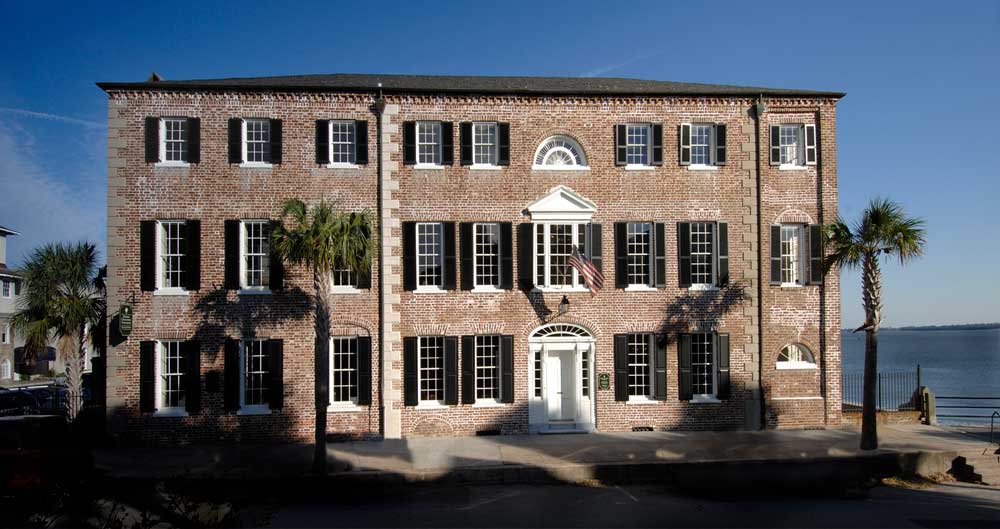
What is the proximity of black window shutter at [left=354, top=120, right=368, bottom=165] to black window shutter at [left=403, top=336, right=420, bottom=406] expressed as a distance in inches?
206

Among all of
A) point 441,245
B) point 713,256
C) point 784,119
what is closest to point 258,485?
point 441,245

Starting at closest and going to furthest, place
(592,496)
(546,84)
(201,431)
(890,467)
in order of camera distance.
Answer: (592,496)
(890,467)
(201,431)
(546,84)

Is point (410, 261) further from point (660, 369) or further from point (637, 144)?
point (660, 369)

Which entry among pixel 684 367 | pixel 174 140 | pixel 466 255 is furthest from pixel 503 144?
pixel 174 140

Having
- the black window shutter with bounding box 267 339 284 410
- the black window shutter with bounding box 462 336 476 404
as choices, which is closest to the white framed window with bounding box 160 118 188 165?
the black window shutter with bounding box 267 339 284 410

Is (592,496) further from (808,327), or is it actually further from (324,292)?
(808,327)

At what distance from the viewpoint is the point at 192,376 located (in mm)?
17781

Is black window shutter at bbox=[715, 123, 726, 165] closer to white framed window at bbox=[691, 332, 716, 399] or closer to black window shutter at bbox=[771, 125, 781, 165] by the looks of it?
black window shutter at bbox=[771, 125, 781, 165]

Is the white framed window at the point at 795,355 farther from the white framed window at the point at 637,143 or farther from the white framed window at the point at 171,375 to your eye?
the white framed window at the point at 171,375

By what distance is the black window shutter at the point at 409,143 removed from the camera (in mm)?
18531

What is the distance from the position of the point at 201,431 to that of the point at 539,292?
398 inches

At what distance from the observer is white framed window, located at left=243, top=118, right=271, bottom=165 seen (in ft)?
60.3

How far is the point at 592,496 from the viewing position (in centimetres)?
1327

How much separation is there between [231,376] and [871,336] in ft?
55.4
